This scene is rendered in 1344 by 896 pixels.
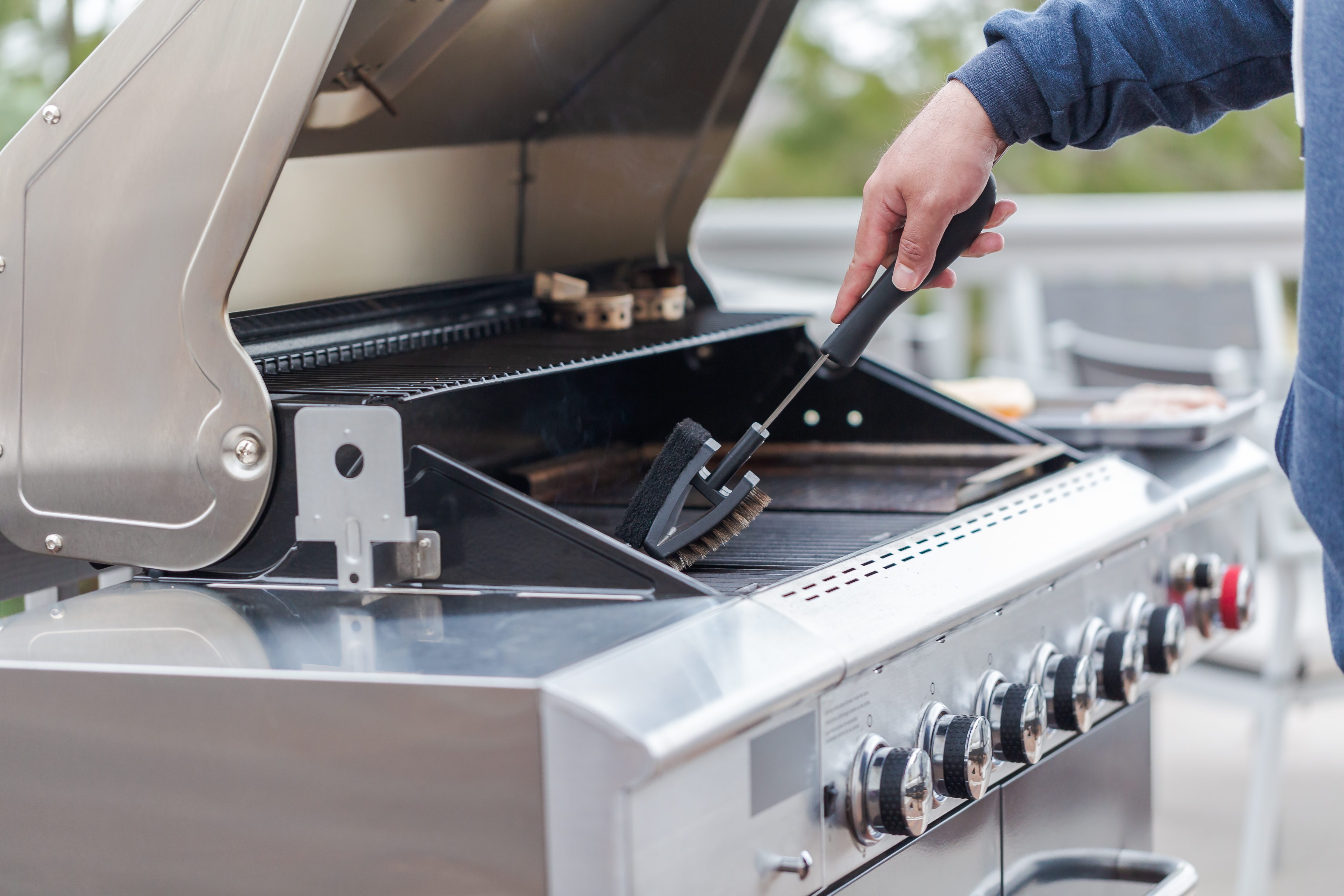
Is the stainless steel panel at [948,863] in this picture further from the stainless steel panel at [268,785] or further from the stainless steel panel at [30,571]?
the stainless steel panel at [30,571]

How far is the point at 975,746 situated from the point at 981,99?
0.52 metres

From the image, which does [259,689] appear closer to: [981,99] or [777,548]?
[777,548]

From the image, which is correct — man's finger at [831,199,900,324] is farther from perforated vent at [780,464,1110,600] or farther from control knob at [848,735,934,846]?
control knob at [848,735,934,846]

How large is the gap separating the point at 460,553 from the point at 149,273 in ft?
1.00

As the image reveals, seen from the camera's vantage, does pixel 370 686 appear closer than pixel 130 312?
Yes

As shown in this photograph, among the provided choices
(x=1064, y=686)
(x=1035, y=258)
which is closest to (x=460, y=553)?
(x=1064, y=686)

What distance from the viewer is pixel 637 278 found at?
1513mm

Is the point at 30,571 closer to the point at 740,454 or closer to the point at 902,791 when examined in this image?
the point at 740,454

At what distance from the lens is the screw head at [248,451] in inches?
38.1

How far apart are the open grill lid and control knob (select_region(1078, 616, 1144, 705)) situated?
2.42ft

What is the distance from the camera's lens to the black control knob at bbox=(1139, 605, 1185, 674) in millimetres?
1278

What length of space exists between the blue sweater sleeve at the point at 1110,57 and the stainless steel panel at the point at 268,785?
0.66 m

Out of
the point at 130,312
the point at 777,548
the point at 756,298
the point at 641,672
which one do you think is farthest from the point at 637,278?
the point at 756,298

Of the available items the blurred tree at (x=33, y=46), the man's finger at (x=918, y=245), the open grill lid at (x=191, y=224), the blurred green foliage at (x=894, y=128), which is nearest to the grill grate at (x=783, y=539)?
the man's finger at (x=918, y=245)
